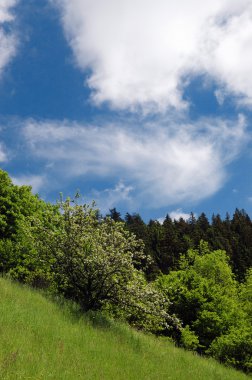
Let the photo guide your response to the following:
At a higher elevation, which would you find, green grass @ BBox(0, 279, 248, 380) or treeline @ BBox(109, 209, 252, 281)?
treeline @ BBox(109, 209, 252, 281)

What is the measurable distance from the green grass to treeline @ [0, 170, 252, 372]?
201 cm

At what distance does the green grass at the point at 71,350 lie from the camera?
9.97 meters

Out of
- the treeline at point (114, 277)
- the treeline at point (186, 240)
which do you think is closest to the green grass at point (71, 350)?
the treeline at point (114, 277)

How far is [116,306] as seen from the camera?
2153 centimetres

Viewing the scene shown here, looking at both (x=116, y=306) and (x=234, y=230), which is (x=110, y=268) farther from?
(x=234, y=230)

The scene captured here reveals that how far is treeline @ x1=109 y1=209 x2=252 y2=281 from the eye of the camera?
4277 inches

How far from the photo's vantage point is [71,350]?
12242 millimetres

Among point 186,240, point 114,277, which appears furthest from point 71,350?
point 186,240

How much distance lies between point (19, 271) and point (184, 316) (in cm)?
1463

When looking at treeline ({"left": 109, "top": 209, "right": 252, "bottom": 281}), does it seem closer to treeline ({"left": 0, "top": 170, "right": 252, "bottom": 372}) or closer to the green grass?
treeline ({"left": 0, "top": 170, "right": 252, "bottom": 372})

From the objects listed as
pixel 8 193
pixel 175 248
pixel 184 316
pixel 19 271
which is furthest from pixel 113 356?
pixel 175 248

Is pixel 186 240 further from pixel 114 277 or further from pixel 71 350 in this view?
pixel 71 350

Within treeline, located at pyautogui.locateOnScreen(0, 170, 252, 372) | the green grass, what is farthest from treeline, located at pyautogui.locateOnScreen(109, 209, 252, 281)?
the green grass

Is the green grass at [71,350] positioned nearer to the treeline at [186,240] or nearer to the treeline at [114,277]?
the treeline at [114,277]
